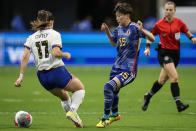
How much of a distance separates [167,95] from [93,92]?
A: 233cm

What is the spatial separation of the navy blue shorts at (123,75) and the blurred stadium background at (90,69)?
833 mm

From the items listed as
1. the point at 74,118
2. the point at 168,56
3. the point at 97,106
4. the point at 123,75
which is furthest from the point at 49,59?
the point at 97,106

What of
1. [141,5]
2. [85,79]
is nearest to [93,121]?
[85,79]

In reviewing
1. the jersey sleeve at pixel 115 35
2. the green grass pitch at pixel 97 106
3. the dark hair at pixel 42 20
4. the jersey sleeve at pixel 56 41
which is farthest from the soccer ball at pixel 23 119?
the jersey sleeve at pixel 115 35

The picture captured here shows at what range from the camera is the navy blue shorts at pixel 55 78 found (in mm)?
9117

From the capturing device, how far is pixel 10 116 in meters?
11.1

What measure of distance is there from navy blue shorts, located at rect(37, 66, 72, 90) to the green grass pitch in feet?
2.57

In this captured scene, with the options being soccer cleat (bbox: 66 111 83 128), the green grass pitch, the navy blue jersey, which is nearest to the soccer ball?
the green grass pitch

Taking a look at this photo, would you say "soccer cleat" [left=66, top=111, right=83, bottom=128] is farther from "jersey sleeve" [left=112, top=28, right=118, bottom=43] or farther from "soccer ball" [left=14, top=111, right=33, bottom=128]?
"jersey sleeve" [left=112, top=28, right=118, bottom=43]

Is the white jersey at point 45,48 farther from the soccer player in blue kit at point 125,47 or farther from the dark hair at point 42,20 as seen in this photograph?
the soccer player in blue kit at point 125,47

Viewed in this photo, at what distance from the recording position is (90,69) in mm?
23969

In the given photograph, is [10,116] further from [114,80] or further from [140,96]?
[140,96]

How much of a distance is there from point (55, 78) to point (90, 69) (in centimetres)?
1486

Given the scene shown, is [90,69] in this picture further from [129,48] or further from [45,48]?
[45,48]
